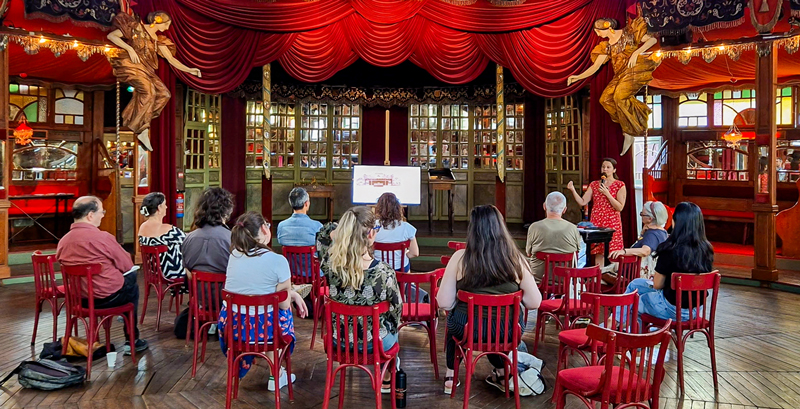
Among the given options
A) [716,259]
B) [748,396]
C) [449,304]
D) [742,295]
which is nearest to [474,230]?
[449,304]

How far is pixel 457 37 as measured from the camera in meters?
9.59

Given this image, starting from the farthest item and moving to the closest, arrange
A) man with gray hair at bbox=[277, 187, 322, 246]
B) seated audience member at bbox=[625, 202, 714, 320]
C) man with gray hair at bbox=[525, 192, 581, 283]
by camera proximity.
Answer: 1. man with gray hair at bbox=[277, 187, 322, 246]
2. man with gray hair at bbox=[525, 192, 581, 283]
3. seated audience member at bbox=[625, 202, 714, 320]

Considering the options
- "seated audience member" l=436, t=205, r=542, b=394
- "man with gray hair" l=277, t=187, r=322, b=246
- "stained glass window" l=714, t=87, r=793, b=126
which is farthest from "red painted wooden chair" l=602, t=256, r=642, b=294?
"stained glass window" l=714, t=87, r=793, b=126

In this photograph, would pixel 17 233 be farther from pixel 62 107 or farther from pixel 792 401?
pixel 792 401

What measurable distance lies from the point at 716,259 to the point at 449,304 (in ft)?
22.0

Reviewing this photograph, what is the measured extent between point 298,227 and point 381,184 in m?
5.22

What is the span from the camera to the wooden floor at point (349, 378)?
4074 millimetres

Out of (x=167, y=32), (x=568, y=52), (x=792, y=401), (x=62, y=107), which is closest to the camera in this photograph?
(x=792, y=401)

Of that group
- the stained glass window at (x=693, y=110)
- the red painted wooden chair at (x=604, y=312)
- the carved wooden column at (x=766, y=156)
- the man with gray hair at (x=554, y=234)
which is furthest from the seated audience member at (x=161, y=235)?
the stained glass window at (x=693, y=110)

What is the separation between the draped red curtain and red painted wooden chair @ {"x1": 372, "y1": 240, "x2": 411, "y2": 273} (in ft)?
15.1

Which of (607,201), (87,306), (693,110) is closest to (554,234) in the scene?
(607,201)

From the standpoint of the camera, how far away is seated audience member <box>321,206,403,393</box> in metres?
3.58

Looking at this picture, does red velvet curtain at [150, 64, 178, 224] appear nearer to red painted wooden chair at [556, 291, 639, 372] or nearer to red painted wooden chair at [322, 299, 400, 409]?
red painted wooden chair at [322, 299, 400, 409]

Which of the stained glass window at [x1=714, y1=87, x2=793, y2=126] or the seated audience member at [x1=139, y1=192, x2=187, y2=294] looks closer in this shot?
the seated audience member at [x1=139, y1=192, x2=187, y2=294]
